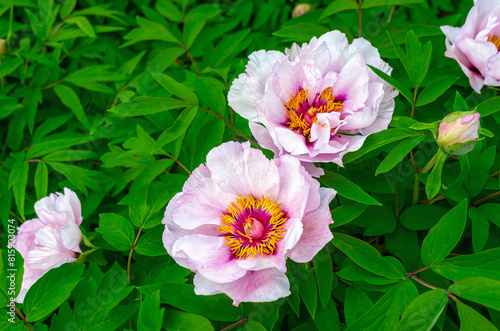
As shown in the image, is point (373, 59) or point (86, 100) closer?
point (373, 59)

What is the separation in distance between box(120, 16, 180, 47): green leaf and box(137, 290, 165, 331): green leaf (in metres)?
0.89

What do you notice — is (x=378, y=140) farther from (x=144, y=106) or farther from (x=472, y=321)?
(x=144, y=106)

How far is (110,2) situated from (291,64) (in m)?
1.15

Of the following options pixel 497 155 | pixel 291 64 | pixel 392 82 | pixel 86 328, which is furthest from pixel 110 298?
pixel 497 155

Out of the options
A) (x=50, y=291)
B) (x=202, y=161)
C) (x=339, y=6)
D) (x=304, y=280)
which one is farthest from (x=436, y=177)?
(x=50, y=291)

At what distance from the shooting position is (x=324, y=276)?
2.56ft

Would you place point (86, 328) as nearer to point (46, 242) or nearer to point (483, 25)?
point (46, 242)

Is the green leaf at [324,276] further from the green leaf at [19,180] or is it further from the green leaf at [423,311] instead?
the green leaf at [19,180]

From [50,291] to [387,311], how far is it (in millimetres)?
591

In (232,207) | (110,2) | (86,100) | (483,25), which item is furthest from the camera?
(110,2)

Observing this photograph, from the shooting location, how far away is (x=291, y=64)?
0.77 metres

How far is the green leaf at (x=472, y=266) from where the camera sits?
702 millimetres

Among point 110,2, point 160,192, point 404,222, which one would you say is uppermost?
point 110,2

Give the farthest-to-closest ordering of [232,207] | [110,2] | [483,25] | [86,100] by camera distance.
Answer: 1. [110,2]
2. [86,100]
3. [483,25]
4. [232,207]
